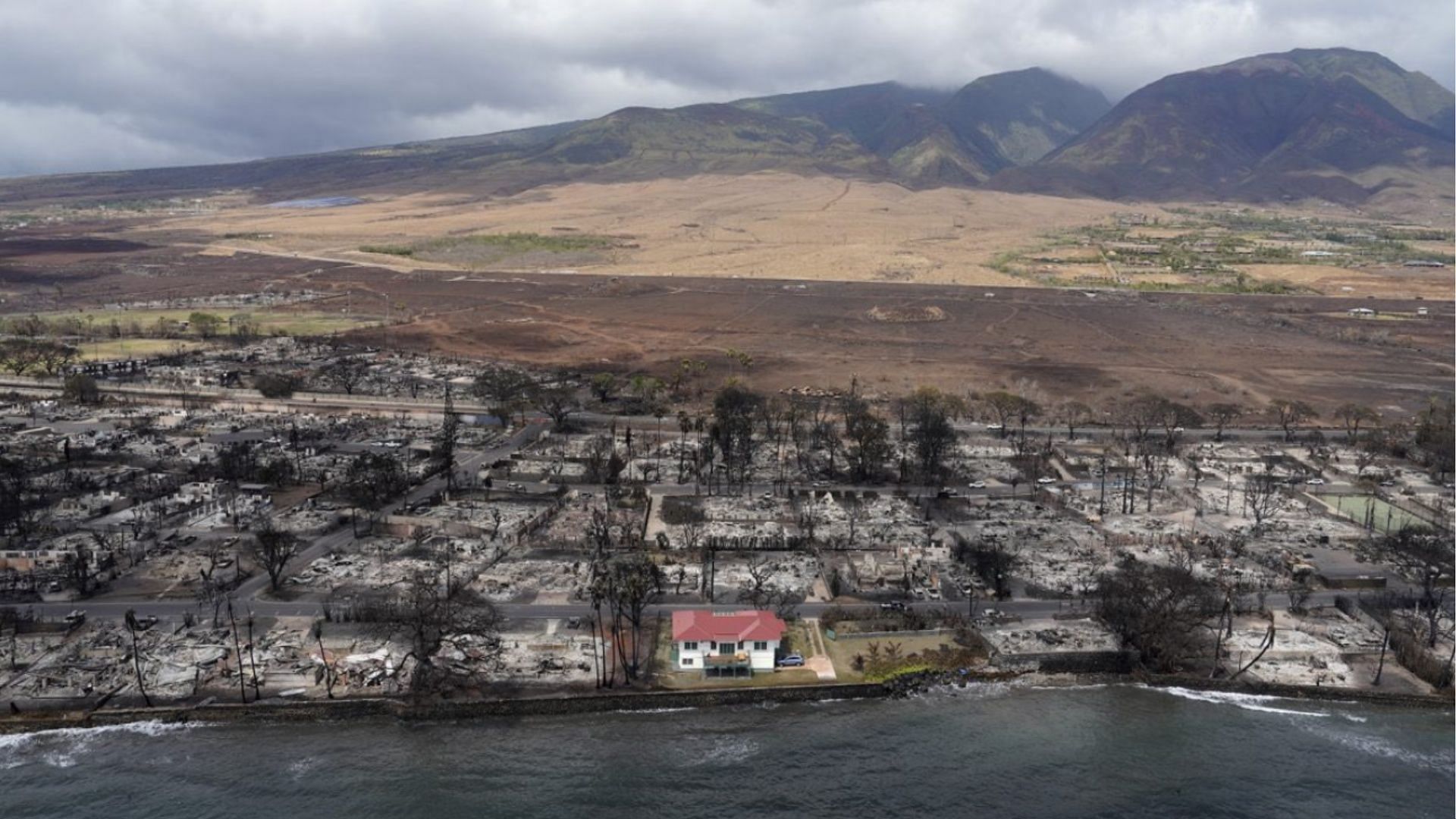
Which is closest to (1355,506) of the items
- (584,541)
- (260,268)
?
(584,541)

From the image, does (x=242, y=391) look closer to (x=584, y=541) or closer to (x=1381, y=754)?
(x=584, y=541)

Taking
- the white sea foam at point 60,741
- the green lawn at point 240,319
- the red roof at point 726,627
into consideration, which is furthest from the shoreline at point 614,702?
the green lawn at point 240,319

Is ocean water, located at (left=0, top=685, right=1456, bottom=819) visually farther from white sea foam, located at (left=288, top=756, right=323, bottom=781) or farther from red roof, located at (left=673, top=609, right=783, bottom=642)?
red roof, located at (left=673, top=609, right=783, bottom=642)

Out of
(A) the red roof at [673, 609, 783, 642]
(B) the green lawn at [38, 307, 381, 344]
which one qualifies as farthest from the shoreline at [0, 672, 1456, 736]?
(B) the green lawn at [38, 307, 381, 344]

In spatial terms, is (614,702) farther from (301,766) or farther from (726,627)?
(301,766)

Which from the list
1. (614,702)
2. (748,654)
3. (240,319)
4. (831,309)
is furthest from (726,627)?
(240,319)

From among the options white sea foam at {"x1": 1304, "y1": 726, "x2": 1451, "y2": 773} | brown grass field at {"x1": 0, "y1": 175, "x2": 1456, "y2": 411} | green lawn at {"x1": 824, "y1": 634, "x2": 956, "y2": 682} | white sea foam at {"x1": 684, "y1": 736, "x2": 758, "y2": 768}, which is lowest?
→ white sea foam at {"x1": 1304, "y1": 726, "x2": 1451, "y2": 773}
